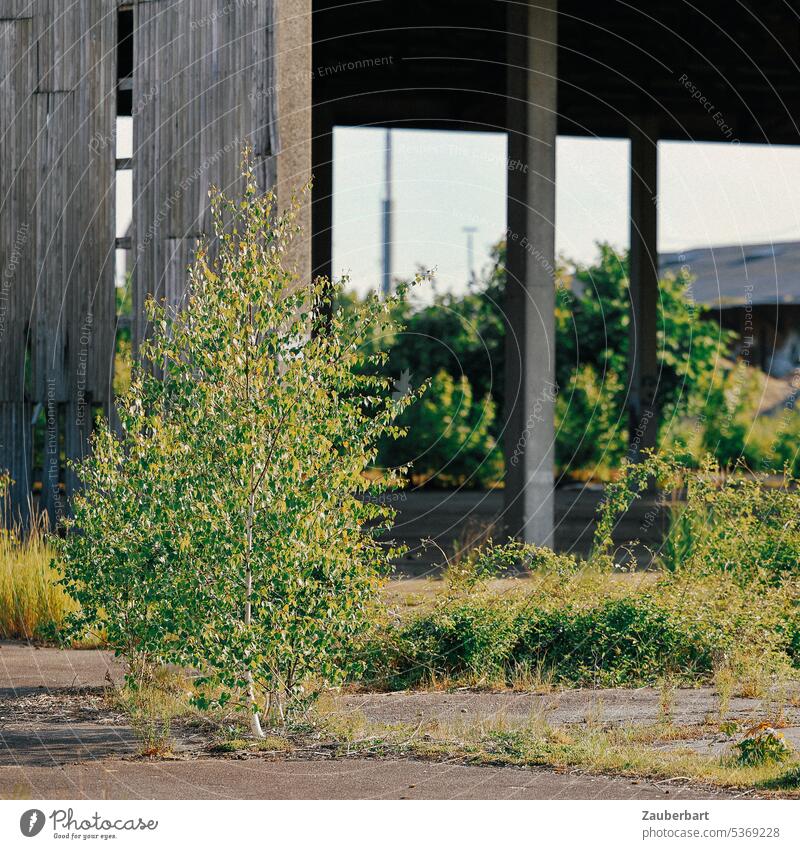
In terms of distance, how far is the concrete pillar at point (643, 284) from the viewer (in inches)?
924

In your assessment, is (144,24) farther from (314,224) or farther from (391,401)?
(314,224)

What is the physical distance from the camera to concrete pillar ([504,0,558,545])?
1432 centimetres

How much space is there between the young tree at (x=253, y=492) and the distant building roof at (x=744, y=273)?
93.3ft

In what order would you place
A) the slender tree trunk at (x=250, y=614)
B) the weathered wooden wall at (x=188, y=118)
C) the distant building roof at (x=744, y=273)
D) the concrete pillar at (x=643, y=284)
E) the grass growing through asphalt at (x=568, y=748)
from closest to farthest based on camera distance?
the grass growing through asphalt at (x=568, y=748) → the slender tree trunk at (x=250, y=614) → the weathered wooden wall at (x=188, y=118) → the concrete pillar at (x=643, y=284) → the distant building roof at (x=744, y=273)

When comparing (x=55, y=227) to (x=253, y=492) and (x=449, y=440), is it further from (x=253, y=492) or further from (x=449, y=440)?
(x=449, y=440)

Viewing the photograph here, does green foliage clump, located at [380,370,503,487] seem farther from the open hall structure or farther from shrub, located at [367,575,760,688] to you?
shrub, located at [367,575,760,688]

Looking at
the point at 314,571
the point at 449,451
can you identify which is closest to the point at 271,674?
the point at 314,571

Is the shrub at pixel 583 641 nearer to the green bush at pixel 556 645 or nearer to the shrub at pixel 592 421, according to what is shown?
the green bush at pixel 556 645

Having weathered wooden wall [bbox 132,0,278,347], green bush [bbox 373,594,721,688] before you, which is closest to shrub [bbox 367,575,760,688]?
green bush [bbox 373,594,721,688]

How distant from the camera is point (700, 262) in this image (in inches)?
1574

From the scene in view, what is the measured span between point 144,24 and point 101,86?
2.95 feet

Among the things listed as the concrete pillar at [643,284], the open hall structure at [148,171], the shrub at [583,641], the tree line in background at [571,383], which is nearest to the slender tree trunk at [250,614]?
the shrub at [583,641]

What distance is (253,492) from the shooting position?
7215 millimetres

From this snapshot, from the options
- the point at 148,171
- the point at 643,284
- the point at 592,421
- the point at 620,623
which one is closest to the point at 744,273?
the point at 592,421
